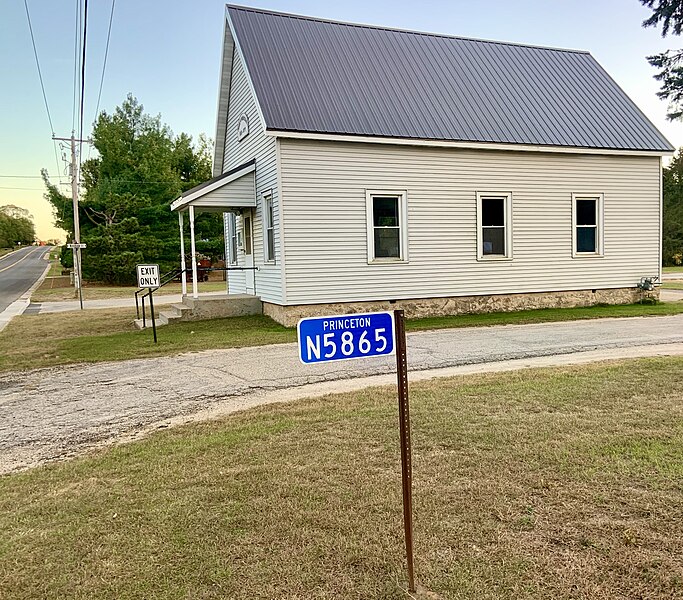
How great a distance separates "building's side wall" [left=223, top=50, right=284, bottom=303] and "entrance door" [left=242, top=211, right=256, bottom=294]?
346 millimetres

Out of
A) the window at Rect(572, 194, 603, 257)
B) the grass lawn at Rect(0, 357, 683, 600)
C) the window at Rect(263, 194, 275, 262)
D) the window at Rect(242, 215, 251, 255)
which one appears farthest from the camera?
the window at Rect(242, 215, 251, 255)

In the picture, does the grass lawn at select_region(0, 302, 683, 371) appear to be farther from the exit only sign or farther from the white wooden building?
the exit only sign

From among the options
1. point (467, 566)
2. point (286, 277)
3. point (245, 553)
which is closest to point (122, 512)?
point (245, 553)

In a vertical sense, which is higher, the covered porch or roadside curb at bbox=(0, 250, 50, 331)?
the covered porch

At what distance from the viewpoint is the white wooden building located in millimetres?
12008

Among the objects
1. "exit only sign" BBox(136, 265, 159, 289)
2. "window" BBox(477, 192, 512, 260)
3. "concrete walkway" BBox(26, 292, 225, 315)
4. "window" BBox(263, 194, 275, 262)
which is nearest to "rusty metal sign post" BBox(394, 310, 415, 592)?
"exit only sign" BBox(136, 265, 159, 289)

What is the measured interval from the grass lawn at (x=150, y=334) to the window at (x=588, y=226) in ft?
5.23

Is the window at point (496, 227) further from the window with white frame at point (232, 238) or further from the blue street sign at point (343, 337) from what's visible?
the blue street sign at point (343, 337)

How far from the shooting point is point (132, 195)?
33812 mm

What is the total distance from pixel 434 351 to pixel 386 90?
7.59 m

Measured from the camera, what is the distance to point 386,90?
13.4 m

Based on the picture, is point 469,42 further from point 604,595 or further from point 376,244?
point 604,595

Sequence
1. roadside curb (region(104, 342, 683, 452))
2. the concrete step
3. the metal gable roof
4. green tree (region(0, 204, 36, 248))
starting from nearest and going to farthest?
roadside curb (region(104, 342, 683, 452)) → the metal gable roof → the concrete step → green tree (region(0, 204, 36, 248))

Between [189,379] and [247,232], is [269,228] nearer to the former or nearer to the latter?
[247,232]
